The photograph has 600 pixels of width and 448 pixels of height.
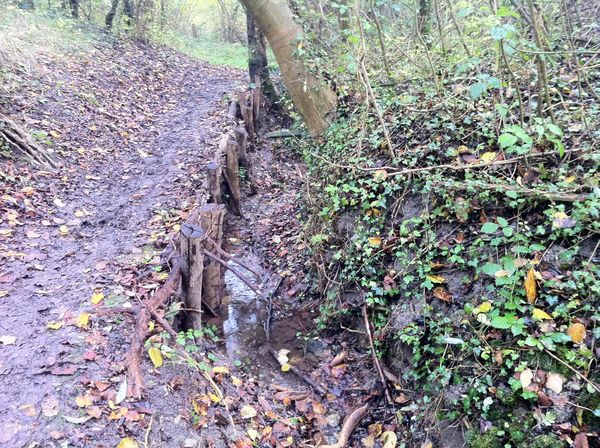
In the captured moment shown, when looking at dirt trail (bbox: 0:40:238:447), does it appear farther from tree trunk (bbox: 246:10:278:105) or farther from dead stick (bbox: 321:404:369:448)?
tree trunk (bbox: 246:10:278:105)

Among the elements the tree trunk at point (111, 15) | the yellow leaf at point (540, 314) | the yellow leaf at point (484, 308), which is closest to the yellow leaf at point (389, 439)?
the yellow leaf at point (484, 308)

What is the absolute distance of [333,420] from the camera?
394 centimetres

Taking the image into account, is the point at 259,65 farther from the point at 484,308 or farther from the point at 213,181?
the point at 484,308

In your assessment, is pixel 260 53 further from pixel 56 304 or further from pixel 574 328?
pixel 574 328

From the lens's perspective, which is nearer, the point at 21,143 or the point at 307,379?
the point at 307,379

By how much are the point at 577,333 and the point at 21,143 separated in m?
7.77

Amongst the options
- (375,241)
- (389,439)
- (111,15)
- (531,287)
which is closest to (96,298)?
(375,241)

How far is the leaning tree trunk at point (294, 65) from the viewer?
653 centimetres

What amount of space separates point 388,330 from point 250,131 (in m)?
6.88

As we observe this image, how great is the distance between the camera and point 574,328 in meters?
2.95

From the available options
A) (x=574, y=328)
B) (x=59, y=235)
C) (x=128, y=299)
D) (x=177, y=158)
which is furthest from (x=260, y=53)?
(x=574, y=328)

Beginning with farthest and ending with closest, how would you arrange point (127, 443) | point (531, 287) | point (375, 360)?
point (375, 360) → point (531, 287) → point (127, 443)

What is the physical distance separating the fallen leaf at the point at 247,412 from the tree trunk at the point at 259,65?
941cm

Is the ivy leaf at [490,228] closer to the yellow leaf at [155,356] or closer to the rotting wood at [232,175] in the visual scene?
the yellow leaf at [155,356]
